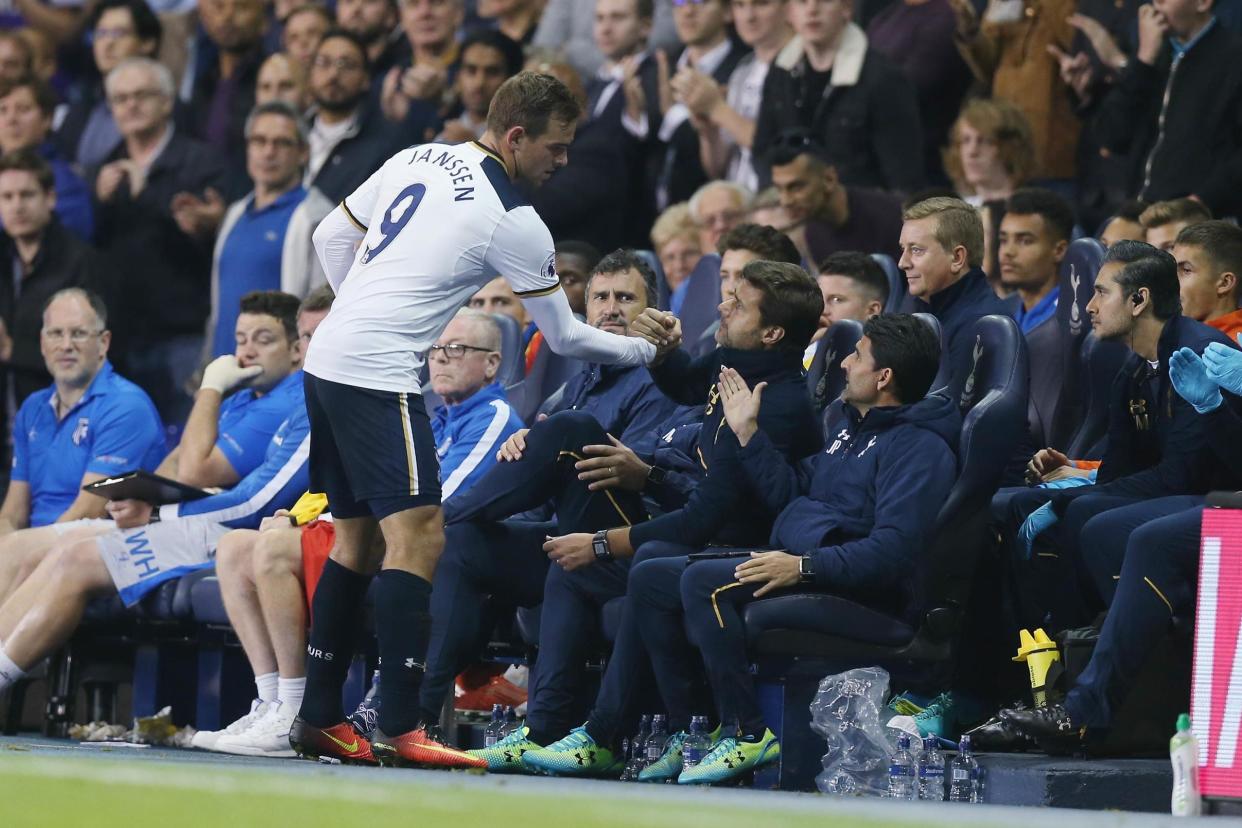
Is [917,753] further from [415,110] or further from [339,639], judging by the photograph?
[415,110]

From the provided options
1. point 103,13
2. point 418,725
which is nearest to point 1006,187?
point 418,725

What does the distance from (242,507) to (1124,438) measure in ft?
11.7

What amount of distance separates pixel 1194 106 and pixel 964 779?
155 inches

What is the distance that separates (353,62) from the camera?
1093 cm

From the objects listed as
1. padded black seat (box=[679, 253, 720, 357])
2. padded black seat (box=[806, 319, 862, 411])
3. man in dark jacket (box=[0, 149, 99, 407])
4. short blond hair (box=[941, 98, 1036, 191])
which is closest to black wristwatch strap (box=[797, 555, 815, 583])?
padded black seat (box=[806, 319, 862, 411])

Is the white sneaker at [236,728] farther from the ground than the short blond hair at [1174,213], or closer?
closer

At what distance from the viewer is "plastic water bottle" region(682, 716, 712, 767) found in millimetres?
5652

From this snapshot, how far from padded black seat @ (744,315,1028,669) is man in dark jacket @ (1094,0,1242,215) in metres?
2.49

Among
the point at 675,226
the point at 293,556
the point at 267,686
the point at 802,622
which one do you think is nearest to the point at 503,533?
the point at 293,556

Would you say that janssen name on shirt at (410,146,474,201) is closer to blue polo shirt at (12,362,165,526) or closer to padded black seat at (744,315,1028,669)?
padded black seat at (744,315,1028,669)

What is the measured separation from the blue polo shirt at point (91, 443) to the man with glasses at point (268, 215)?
4.27ft

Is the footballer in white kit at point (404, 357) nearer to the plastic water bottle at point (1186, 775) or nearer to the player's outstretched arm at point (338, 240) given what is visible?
the player's outstretched arm at point (338, 240)

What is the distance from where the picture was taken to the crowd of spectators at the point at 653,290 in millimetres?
5816

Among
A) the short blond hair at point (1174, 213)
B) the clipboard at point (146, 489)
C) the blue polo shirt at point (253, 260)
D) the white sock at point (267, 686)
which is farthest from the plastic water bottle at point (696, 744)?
the blue polo shirt at point (253, 260)
